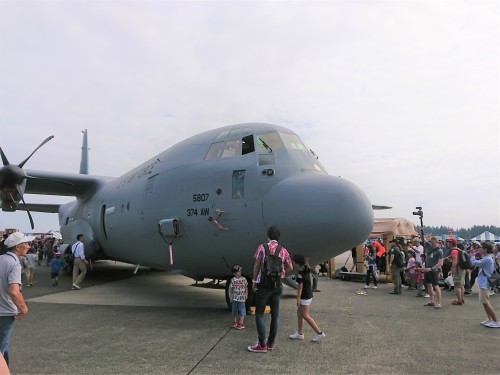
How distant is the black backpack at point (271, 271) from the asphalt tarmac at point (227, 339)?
3.22 feet

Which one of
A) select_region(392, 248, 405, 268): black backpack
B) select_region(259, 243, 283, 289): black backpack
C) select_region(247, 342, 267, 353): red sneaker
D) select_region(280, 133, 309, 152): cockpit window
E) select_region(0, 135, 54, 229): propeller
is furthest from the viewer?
select_region(0, 135, 54, 229): propeller

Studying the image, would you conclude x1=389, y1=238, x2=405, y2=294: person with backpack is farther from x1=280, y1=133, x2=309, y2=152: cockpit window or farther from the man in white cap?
the man in white cap

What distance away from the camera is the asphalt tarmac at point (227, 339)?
4.68 meters

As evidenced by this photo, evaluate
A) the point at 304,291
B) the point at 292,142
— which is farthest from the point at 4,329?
the point at 292,142

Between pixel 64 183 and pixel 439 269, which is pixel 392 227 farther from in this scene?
pixel 64 183

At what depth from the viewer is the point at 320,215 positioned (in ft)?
19.2

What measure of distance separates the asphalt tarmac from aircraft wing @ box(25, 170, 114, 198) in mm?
6044

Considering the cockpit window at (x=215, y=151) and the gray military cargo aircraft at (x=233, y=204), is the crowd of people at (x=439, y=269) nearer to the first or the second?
the gray military cargo aircraft at (x=233, y=204)

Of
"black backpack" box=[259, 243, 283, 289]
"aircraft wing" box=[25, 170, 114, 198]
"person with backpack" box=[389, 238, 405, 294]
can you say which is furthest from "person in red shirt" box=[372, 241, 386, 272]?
"aircraft wing" box=[25, 170, 114, 198]

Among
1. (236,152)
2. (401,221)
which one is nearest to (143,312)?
(236,152)

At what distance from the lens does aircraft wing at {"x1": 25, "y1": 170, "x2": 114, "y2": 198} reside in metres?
14.5

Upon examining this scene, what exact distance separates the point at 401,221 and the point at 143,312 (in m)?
13.6

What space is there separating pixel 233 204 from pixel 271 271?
2.08 meters

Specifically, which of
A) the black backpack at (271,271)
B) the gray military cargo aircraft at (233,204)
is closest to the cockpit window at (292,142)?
the gray military cargo aircraft at (233,204)
